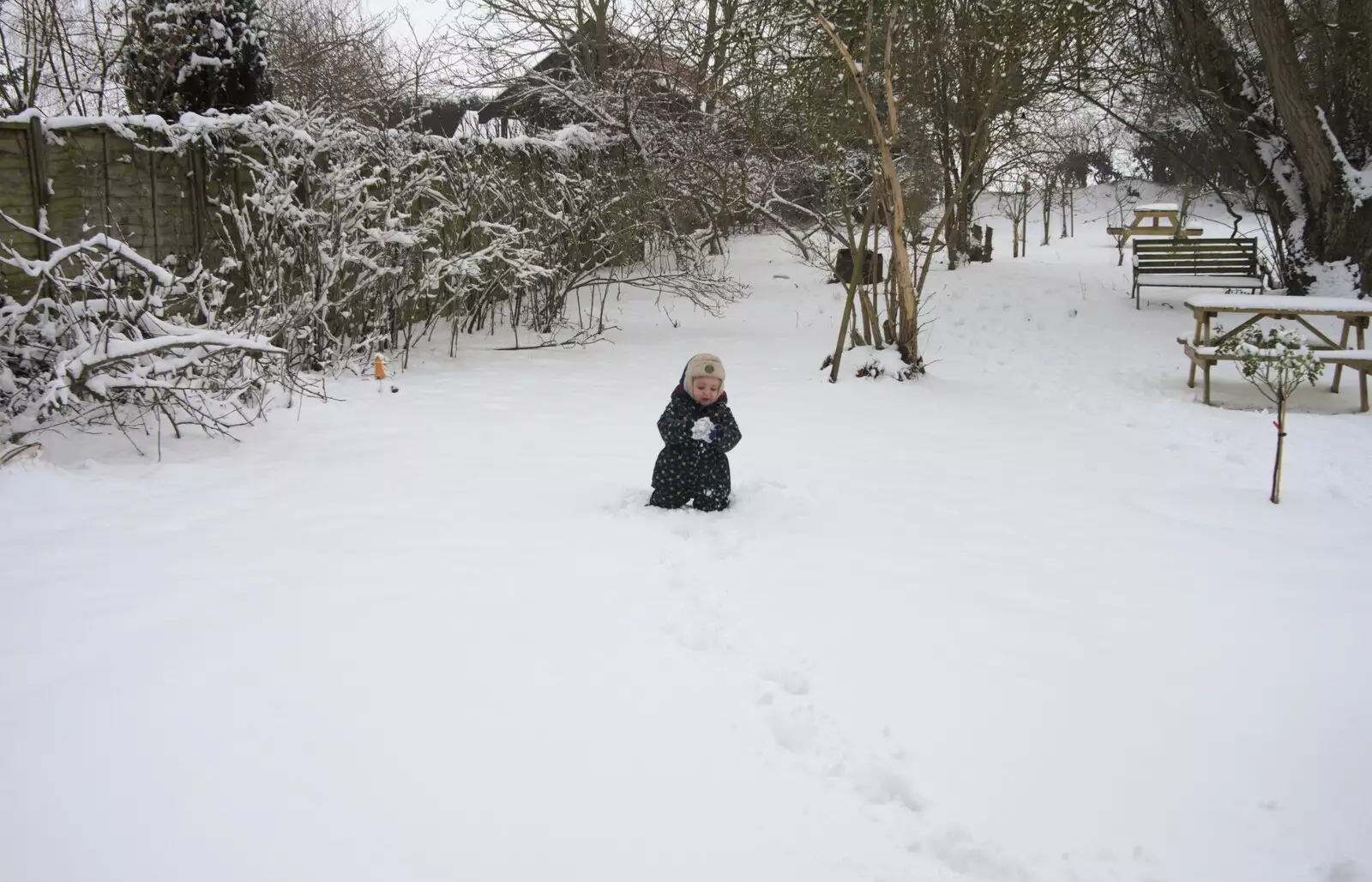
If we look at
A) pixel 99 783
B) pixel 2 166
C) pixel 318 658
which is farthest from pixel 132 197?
pixel 99 783

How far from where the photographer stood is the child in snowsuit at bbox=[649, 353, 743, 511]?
4.24 meters

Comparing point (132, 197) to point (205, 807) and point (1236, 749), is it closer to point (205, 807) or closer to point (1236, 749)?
point (205, 807)

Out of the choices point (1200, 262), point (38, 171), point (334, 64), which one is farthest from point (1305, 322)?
point (334, 64)

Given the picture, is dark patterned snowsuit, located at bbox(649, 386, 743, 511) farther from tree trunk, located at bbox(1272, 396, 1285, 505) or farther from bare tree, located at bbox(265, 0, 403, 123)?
bare tree, located at bbox(265, 0, 403, 123)

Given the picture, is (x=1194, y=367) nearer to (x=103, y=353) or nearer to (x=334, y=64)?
(x=103, y=353)

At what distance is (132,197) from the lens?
20.6 ft

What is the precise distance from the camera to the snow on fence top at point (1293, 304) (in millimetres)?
7109

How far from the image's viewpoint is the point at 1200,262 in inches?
464

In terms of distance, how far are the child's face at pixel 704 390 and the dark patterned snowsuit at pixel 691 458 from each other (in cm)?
3

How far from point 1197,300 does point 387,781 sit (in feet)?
26.6

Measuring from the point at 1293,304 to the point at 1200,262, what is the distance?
4.95m

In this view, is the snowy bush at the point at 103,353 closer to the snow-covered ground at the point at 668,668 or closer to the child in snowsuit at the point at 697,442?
the snow-covered ground at the point at 668,668

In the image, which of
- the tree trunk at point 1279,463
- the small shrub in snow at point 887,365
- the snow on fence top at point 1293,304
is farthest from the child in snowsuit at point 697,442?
the snow on fence top at point 1293,304

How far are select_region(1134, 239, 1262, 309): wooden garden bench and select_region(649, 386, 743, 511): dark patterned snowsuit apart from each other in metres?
9.17
